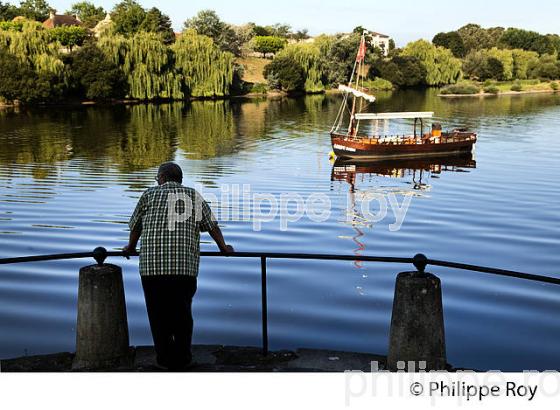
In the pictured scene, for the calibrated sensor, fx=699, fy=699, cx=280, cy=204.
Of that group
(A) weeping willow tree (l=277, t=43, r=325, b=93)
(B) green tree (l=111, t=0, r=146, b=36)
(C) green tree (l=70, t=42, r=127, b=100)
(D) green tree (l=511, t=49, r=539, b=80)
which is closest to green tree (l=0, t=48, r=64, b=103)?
(C) green tree (l=70, t=42, r=127, b=100)

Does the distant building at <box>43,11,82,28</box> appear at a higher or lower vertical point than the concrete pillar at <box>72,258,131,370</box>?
higher

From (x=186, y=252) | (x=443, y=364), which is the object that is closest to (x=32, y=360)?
(x=186, y=252)

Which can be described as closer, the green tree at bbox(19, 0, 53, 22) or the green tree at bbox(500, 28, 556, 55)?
the green tree at bbox(19, 0, 53, 22)

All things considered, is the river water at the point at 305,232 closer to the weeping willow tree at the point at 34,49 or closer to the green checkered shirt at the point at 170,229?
the green checkered shirt at the point at 170,229

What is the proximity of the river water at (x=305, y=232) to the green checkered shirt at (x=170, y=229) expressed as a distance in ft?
18.7

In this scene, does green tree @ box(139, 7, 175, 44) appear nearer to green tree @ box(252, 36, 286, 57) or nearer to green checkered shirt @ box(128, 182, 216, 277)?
green tree @ box(252, 36, 286, 57)

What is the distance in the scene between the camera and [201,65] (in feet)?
290

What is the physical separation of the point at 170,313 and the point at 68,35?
10158 cm

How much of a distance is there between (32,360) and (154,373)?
1.44 m

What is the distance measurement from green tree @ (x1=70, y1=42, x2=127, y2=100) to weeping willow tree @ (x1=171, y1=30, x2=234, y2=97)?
9.65 meters

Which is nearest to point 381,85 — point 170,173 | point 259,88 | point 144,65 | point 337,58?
point 337,58

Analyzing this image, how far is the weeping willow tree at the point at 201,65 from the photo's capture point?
88.2 metres

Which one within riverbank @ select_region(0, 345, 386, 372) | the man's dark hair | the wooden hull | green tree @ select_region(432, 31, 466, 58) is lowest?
the wooden hull

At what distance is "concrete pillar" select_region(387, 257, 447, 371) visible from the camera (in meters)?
5.74
